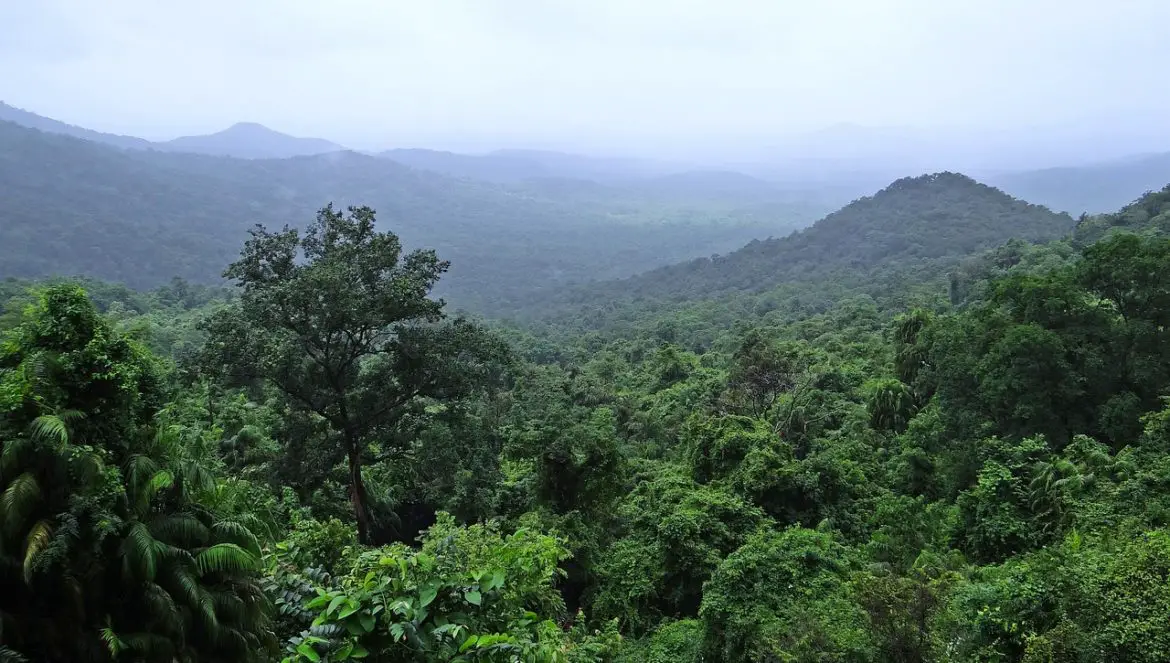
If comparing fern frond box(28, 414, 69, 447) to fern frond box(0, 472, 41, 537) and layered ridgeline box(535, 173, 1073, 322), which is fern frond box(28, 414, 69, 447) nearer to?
fern frond box(0, 472, 41, 537)

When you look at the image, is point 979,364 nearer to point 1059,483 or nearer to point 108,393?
point 1059,483

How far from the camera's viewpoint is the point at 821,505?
14695 mm

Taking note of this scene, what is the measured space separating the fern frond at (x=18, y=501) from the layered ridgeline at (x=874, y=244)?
88.0 m

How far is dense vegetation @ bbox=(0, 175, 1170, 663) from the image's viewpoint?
4.76m

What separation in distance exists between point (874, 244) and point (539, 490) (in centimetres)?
10524

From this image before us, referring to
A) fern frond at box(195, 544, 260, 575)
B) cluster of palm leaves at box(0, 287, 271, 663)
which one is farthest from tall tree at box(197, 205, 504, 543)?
fern frond at box(195, 544, 260, 575)

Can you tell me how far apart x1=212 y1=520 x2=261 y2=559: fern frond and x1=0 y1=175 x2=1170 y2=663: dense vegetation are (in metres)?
0.02

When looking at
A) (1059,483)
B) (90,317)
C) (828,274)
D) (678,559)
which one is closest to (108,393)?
(90,317)

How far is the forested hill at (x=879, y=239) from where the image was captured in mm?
97562

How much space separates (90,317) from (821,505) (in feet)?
45.8

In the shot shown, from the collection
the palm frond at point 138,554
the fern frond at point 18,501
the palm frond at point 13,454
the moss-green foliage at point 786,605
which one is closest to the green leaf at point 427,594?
the palm frond at point 138,554

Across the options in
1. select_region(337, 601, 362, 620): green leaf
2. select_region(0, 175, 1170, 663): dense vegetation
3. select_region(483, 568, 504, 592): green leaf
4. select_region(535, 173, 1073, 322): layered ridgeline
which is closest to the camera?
select_region(337, 601, 362, 620): green leaf

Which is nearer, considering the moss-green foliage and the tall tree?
the moss-green foliage

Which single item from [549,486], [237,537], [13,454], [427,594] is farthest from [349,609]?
[549,486]
